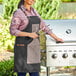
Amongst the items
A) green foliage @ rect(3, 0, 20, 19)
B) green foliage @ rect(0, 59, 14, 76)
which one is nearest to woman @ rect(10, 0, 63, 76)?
green foliage @ rect(0, 59, 14, 76)

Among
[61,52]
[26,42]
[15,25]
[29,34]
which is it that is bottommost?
[61,52]

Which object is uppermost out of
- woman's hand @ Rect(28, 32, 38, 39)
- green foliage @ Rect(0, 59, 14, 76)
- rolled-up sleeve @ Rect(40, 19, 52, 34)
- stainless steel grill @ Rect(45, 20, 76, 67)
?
rolled-up sleeve @ Rect(40, 19, 52, 34)

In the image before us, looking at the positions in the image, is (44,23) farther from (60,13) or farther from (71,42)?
(60,13)

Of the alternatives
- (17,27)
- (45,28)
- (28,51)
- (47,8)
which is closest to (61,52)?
(45,28)

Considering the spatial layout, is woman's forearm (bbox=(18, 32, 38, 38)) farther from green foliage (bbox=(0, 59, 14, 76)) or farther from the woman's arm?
green foliage (bbox=(0, 59, 14, 76))

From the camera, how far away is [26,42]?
636 cm

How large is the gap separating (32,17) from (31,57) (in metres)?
0.55

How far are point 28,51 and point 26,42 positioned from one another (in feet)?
0.42

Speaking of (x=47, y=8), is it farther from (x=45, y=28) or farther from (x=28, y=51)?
(x=28, y=51)

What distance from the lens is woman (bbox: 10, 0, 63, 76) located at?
634 cm

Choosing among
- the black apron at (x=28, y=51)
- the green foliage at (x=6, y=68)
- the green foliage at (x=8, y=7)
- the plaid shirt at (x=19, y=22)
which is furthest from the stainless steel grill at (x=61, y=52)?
the green foliage at (x=8, y=7)

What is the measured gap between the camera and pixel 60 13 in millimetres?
12305

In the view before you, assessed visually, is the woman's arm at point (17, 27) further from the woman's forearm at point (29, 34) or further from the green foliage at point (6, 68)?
the green foliage at point (6, 68)

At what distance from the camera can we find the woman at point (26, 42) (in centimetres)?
634
